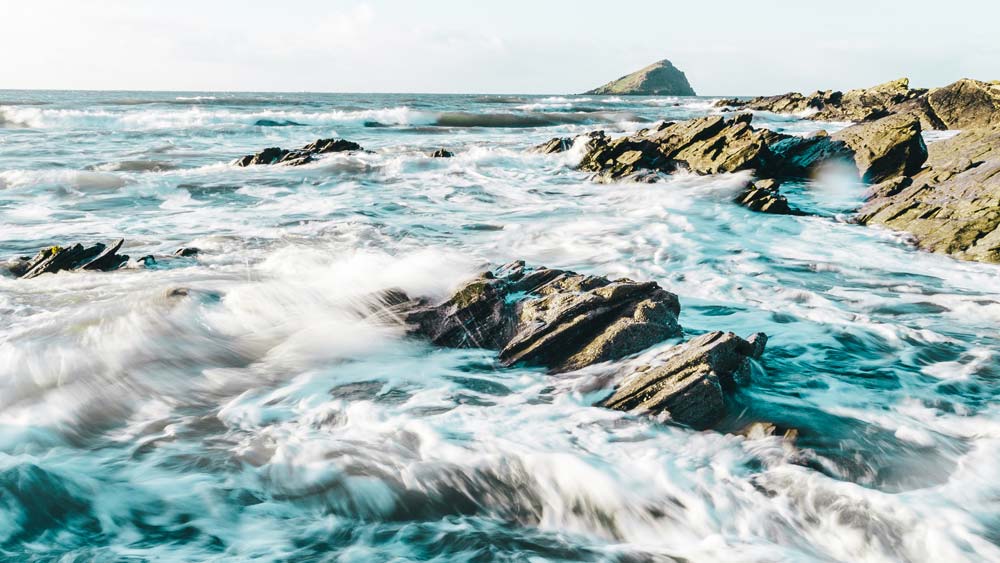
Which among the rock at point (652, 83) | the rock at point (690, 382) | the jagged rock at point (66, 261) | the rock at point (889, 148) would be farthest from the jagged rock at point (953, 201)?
the rock at point (652, 83)

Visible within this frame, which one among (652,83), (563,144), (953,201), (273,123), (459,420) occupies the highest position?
(652,83)

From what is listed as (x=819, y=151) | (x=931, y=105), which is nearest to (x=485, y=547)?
(x=819, y=151)

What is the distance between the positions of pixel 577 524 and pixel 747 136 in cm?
1722

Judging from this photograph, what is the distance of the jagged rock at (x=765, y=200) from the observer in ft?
46.2

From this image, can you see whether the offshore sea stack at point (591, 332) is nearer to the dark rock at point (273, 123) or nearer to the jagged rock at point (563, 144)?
the jagged rock at point (563, 144)

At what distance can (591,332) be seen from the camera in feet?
20.4

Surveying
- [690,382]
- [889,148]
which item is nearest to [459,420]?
[690,382]

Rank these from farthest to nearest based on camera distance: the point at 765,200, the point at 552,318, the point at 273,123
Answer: the point at 273,123
the point at 765,200
the point at 552,318

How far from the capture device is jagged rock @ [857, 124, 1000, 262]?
33.9 feet

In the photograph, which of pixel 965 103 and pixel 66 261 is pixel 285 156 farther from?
pixel 965 103

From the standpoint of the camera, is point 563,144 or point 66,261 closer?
point 66,261

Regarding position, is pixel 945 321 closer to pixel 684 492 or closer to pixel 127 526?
pixel 684 492

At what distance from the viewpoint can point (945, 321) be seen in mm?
7652

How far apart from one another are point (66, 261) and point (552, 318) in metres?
7.44
